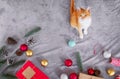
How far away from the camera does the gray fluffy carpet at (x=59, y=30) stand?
117cm

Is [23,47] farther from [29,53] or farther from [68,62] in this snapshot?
[68,62]

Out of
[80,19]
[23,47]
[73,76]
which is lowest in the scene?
[73,76]

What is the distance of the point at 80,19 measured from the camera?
1.12 metres

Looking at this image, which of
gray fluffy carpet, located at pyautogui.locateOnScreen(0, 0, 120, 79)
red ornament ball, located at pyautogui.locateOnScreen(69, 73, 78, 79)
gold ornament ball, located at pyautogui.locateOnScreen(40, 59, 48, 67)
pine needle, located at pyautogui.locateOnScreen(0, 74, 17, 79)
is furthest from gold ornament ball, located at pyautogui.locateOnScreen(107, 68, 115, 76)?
pine needle, located at pyautogui.locateOnScreen(0, 74, 17, 79)

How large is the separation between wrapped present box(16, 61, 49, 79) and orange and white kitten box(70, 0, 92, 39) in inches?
9.2

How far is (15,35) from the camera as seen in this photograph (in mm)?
1196

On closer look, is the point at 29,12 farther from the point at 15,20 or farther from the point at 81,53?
the point at 81,53

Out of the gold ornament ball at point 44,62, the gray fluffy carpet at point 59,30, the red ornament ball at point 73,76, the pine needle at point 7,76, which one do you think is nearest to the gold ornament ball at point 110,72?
the gray fluffy carpet at point 59,30

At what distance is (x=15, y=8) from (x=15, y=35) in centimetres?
13

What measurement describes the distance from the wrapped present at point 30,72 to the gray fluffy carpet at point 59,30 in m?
0.02

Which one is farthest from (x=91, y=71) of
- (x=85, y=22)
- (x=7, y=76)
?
(x=7, y=76)

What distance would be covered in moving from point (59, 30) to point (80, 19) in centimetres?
13

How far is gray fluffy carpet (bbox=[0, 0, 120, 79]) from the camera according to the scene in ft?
3.82

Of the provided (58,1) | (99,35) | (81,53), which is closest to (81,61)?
(81,53)
